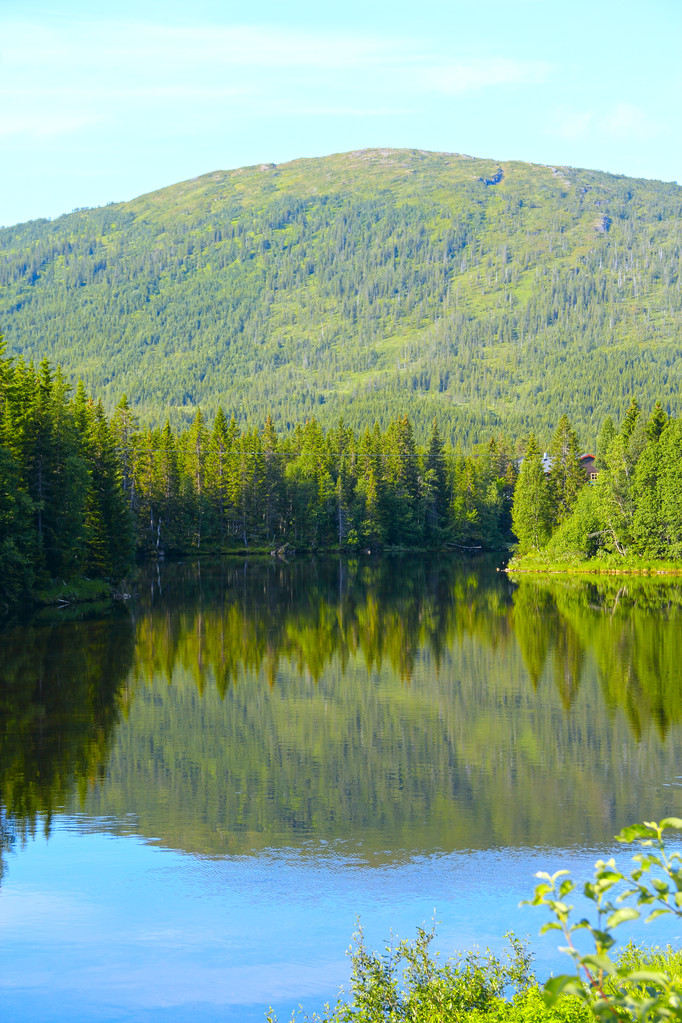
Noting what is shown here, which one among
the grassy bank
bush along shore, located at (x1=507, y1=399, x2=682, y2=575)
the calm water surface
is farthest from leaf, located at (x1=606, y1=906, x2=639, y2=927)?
the grassy bank

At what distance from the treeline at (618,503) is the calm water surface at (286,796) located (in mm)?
38679

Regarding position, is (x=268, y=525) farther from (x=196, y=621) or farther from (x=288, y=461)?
(x=196, y=621)

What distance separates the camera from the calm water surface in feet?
45.3

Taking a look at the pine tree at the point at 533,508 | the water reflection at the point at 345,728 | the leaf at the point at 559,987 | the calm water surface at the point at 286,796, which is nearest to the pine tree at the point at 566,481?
the pine tree at the point at 533,508

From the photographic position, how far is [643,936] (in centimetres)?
1412

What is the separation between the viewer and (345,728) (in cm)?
2792

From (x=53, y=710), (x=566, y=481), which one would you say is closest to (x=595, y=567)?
(x=566, y=481)

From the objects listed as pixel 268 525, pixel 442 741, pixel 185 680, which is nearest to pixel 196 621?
pixel 185 680

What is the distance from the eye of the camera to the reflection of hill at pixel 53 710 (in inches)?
851

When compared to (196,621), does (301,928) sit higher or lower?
higher

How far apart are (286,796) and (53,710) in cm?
1159

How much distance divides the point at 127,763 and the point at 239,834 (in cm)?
612

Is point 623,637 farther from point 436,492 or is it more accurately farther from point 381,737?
point 436,492

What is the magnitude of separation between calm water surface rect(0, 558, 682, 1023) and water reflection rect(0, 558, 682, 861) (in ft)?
A: 0.34
